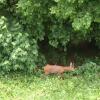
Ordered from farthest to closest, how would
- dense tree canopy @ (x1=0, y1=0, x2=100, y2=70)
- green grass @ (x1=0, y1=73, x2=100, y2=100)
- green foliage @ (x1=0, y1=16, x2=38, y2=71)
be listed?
1. green foliage @ (x1=0, y1=16, x2=38, y2=71)
2. dense tree canopy @ (x1=0, y1=0, x2=100, y2=70)
3. green grass @ (x1=0, y1=73, x2=100, y2=100)

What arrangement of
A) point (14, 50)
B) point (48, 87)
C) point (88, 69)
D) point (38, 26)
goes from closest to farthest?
point (48, 87) → point (14, 50) → point (88, 69) → point (38, 26)

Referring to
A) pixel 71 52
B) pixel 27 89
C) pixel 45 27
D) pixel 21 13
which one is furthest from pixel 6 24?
pixel 71 52

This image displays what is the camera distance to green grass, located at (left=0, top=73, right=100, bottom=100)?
7.38 m

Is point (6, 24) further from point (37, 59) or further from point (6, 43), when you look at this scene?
point (37, 59)

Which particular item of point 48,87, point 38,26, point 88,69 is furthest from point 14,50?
point 88,69

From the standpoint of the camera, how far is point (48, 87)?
7848 mm

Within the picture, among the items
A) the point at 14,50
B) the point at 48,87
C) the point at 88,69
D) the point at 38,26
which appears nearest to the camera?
the point at 48,87

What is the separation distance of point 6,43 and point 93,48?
2833 mm

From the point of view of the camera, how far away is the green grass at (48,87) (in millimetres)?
7383

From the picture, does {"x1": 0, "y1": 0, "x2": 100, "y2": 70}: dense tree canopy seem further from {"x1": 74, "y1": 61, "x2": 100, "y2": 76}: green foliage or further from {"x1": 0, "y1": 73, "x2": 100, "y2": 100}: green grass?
{"x1": 74, "y1": 61, "x2": 100, "y2": 76}: green foliage

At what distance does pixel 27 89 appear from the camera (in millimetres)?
7793

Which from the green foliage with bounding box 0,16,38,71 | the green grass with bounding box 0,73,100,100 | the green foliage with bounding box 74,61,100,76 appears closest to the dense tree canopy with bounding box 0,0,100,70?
the green foliage with bounding box 0,16,38,71

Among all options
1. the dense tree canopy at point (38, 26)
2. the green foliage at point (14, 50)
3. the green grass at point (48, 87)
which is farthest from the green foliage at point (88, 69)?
the green foliage at point (14, 50)

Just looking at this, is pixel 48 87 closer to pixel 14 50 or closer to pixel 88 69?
pixel 14 50
